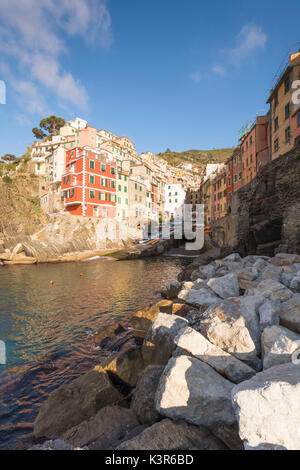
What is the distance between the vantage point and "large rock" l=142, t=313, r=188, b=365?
5336 mm

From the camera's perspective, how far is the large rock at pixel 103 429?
382cm

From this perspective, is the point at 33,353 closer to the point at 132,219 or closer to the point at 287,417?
the point at 287,417

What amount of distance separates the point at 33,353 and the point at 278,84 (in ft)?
124

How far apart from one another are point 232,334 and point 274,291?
8.02 ft

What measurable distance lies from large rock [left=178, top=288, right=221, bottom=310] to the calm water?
4072 mm

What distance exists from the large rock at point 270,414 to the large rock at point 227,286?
5201 mm

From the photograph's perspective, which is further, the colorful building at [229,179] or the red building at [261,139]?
the colorful building at [229,179]

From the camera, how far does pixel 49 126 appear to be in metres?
86.1

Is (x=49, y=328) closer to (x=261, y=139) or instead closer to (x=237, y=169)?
(x=261, y=139)

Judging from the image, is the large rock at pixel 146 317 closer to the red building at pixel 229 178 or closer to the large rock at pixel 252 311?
the large rock at pixel 252 311

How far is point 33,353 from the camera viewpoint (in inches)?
347

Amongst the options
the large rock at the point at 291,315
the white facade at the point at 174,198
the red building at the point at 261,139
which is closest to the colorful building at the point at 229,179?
the red building at the point at 261,139

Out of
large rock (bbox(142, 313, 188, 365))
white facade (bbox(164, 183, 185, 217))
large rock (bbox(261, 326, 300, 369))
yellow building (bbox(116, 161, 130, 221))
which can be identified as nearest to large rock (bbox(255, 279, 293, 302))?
large rock (bbox(261, 326, 300, 369))

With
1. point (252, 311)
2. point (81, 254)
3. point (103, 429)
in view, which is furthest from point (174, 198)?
point (103, 429)
